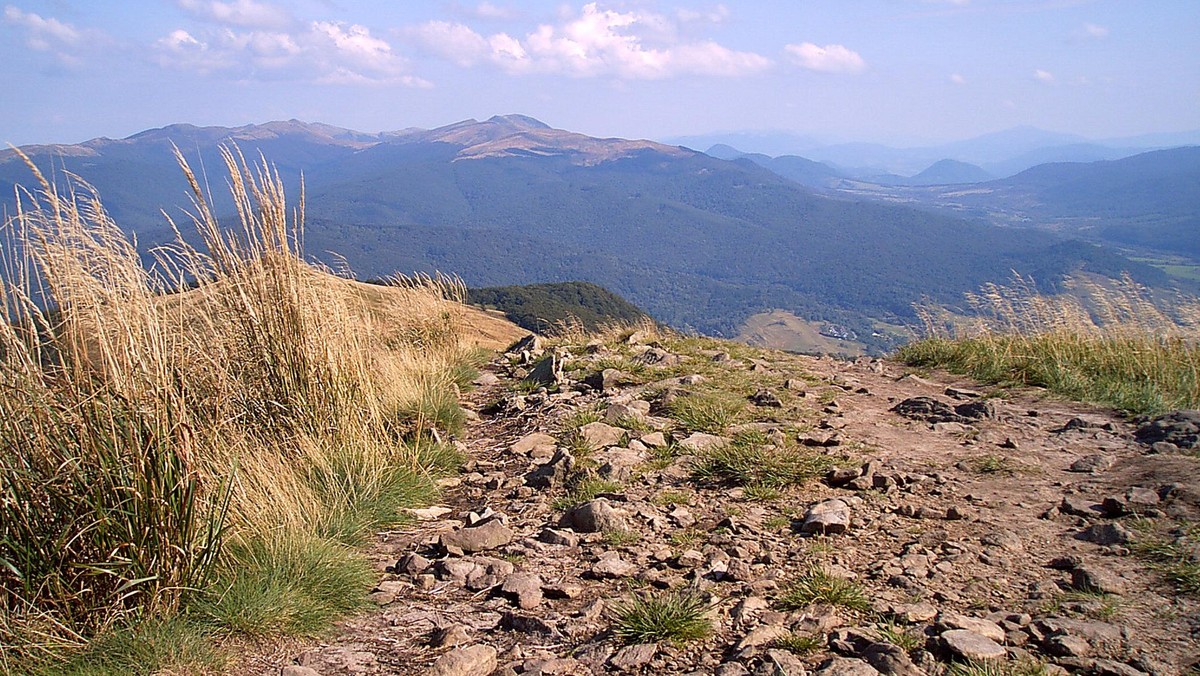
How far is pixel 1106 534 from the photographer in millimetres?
3676

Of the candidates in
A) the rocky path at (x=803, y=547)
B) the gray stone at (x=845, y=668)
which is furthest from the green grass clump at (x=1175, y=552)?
A: the gray stone at (x=845, y=668)

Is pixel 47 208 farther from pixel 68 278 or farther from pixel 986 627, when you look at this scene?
pixel 986 627

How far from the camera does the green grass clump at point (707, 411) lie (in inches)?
228

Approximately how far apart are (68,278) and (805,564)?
362 centimetres

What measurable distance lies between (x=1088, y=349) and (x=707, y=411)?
14.4ft

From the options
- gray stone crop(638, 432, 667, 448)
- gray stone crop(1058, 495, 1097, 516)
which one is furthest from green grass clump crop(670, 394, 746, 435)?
gray stone crop(1058, 495, 1097, 516)

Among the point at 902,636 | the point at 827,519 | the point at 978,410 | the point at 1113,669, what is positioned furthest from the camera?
the point at 978,410

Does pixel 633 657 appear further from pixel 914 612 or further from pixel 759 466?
pixel 759 466

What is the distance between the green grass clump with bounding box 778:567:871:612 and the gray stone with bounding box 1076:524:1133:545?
1.39 m

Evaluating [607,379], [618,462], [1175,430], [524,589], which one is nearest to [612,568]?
[524,589]

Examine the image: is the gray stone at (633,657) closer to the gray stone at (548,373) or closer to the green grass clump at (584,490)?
the green grass clump at (584,490)

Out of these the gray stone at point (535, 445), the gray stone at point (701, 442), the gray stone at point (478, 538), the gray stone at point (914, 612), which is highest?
the gray stone at point (914, 612)

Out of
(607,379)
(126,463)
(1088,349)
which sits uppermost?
(126,463)

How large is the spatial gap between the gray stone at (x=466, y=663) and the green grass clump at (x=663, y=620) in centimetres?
53
